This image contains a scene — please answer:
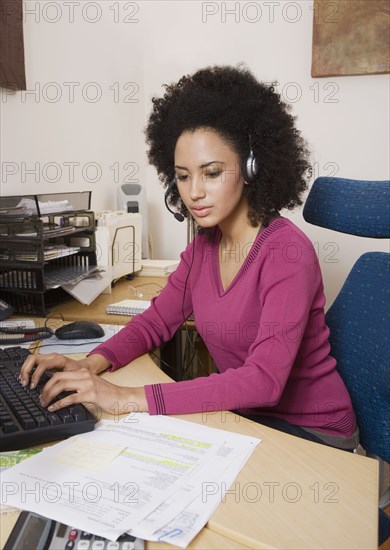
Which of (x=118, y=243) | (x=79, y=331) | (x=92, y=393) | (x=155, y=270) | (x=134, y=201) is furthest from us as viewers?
(x=134, y=201)

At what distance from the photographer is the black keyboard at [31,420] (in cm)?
78

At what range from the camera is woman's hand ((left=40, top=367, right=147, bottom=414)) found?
90cm

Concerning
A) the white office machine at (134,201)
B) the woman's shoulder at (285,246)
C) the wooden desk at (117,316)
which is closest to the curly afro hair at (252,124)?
the woman's shoulder at (285,246)

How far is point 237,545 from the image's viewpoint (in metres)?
0.60

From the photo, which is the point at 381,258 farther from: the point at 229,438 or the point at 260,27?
the point at 260,27

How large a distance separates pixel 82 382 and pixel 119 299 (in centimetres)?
86

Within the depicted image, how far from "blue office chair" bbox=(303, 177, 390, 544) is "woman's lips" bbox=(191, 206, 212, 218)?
231 millimetres

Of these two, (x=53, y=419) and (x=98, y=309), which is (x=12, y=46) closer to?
(x=98, y=309)

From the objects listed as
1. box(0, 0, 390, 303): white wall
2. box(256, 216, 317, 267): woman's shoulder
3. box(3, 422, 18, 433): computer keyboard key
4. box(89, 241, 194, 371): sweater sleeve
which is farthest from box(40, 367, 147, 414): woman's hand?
box(0, 0, 390, 303): white wall

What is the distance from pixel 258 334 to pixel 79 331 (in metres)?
0.54

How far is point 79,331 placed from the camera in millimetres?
1342

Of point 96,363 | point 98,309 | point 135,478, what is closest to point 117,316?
point 98,309

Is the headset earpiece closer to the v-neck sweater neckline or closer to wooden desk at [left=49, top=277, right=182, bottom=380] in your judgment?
the v-neck sweater neckline

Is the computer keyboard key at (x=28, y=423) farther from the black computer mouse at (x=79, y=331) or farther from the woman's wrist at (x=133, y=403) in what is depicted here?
the black computer mouse at (x=79, y=331)
